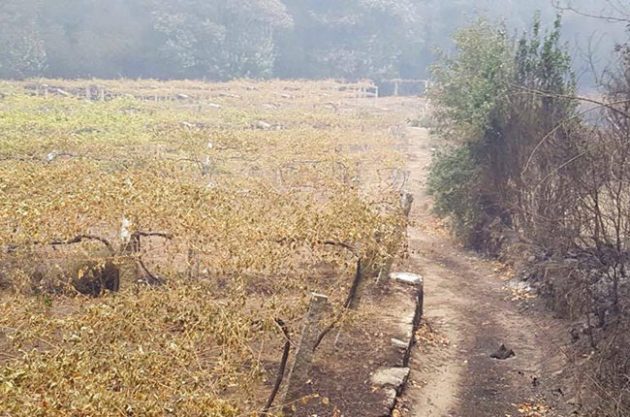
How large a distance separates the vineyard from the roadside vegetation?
392cm

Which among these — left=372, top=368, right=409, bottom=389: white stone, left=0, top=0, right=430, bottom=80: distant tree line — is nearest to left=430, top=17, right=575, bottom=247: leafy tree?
left=372, top=368, right=409, bottom=389: white stone

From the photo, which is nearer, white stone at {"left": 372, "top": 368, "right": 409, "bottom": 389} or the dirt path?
white stone at {"left": 372, "top": 368, "right": 409, "bottom": 389}

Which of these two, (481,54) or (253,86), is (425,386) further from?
(253,86)

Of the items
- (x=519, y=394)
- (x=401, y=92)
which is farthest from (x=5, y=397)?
(x=401, y=92)

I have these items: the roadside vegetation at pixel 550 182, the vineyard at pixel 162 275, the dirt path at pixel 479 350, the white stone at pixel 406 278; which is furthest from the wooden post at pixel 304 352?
the white stone at pixel 406 278

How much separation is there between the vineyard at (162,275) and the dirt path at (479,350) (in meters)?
1.76

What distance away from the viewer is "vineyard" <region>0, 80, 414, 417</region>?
586 centimetres

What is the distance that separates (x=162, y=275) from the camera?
1201 centimetres

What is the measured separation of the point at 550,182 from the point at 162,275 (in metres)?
10.3

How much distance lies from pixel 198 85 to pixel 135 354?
46197 millimetres

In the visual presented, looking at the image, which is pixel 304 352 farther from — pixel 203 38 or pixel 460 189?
pixel 203 38

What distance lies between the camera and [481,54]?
25031 mm

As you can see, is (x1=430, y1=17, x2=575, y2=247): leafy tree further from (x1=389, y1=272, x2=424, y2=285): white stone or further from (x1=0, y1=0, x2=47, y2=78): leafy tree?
(x1=0, y1=0, x2=47, y2=78): leafy tree

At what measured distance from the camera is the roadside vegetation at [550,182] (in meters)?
12.7
